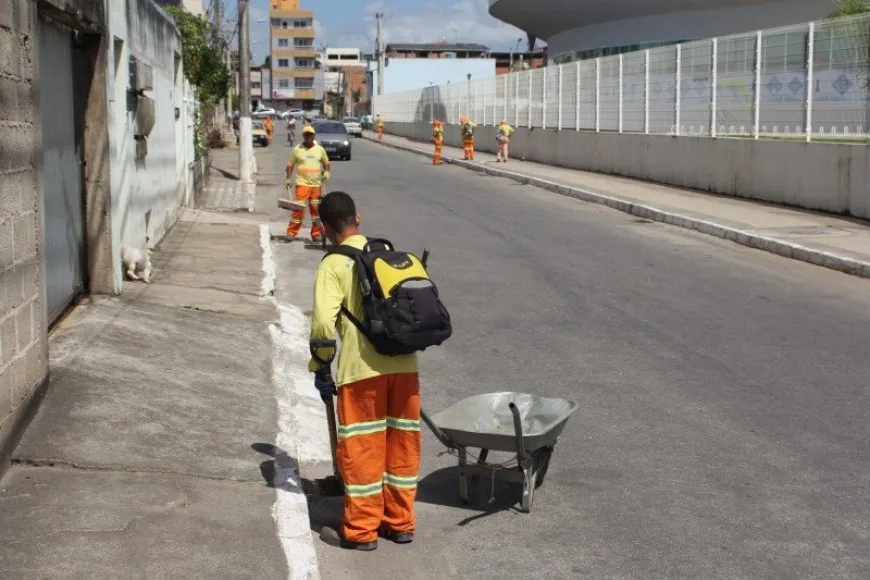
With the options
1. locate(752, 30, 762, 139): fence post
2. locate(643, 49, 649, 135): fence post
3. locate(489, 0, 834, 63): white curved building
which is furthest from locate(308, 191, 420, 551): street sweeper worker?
locate(489, 0, 834, 63): white curved building

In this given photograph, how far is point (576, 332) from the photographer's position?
1013 cm

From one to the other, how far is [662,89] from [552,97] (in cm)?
1088

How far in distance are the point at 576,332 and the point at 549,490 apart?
4.14 m

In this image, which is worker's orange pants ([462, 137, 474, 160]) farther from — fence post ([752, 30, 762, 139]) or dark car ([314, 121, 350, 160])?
fence post ([752, 30, 762, 139])

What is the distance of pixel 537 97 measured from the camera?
40.2 metres

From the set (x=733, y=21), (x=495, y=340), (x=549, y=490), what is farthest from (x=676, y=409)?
(x=733, y=21)

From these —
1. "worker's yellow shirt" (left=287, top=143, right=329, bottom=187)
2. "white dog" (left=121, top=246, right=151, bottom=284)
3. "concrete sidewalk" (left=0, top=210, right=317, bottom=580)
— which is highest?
"worker's yellow shirt" (left=287, top=143, right=329, bottom=187)

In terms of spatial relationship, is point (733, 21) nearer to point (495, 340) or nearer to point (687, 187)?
point (687, 187)

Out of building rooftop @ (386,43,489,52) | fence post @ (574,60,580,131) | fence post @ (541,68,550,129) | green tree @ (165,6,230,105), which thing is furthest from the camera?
building rooftop @ (386,43,489,52)

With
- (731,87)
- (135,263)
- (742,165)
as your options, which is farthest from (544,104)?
(135,263)

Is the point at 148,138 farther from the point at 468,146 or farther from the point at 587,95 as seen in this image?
the point at 468,146

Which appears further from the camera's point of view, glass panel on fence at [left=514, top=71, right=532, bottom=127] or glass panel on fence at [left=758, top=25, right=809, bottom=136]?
glass panel on fence at [left=514, top=71, right=532, bottom=127]

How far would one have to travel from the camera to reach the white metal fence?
19.0 m

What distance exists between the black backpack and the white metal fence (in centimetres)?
1517
